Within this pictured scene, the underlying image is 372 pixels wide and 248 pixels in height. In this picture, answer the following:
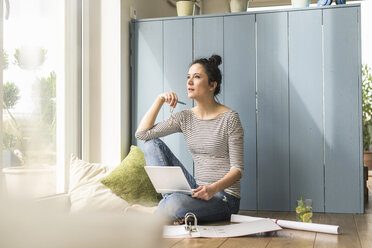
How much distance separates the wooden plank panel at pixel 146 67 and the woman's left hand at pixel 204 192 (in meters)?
1.09

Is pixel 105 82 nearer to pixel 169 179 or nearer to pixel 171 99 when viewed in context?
pixel 171 99

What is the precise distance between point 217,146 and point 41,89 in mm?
1159

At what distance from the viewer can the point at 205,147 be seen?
2.88 meters

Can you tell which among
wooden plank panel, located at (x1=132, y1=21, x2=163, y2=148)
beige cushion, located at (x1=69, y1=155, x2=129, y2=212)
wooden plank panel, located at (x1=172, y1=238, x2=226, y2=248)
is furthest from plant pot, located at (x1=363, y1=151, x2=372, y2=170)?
wooden plank panel, located at (x1=172, y1=238, x2=226, y2=248)

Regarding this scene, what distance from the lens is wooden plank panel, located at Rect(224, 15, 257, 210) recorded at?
10.7 ft

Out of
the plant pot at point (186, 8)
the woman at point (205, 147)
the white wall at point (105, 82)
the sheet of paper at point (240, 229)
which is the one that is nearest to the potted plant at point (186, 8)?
the plant pot at point (186, 8)

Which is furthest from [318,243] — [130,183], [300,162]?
[130,183]

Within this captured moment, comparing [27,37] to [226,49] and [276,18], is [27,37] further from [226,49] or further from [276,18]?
[276,18]

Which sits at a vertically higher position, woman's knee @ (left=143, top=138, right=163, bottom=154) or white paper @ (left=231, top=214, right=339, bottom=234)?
woman's knee @ (left=143, top=138, right=163, bottom=154)

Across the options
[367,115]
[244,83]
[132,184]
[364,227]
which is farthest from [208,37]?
[367,115]

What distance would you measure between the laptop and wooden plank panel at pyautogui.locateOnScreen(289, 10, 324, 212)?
99 centimetres

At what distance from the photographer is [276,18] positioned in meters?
3.27

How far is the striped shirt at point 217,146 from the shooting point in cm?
275

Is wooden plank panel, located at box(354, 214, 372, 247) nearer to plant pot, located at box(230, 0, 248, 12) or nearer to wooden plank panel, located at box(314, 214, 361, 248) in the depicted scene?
wooden plank panel, located at box(314, 214, 361, 248)
